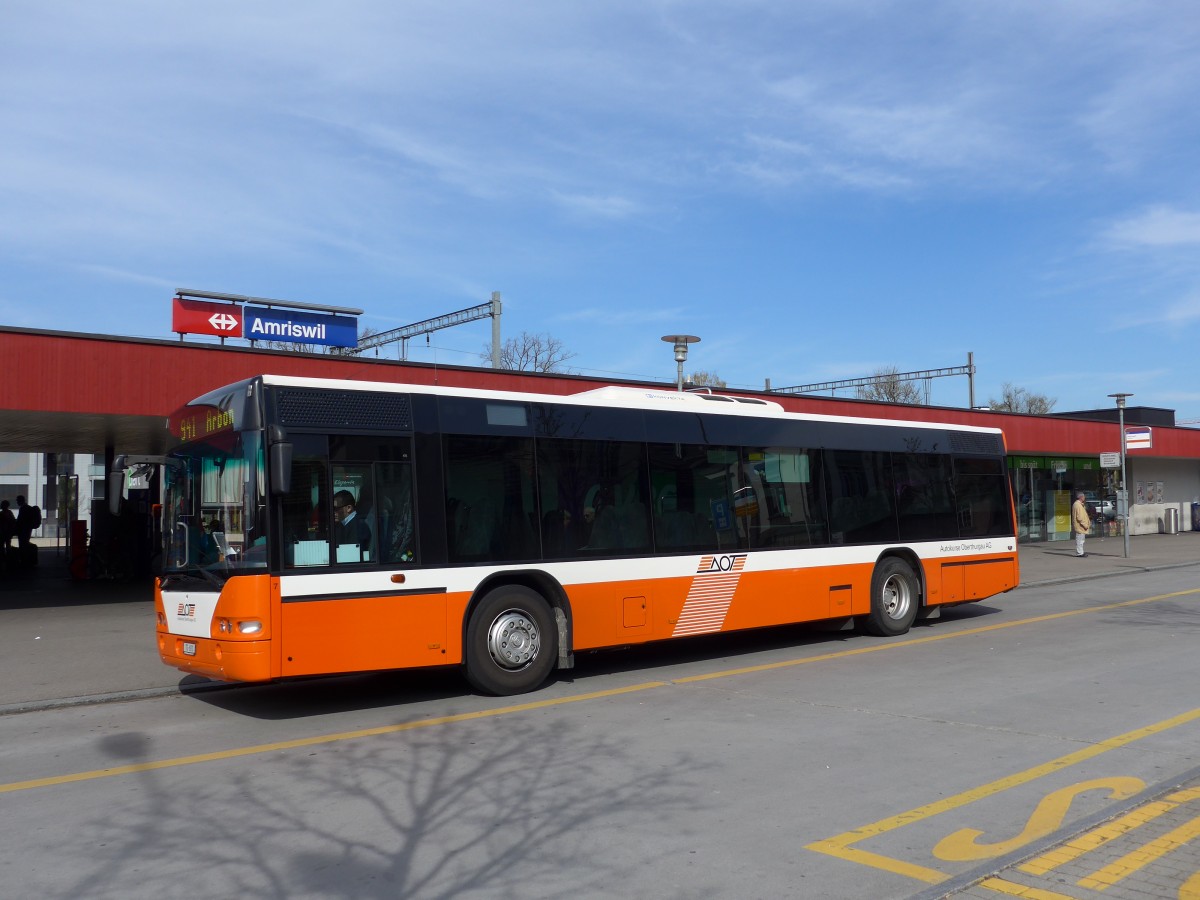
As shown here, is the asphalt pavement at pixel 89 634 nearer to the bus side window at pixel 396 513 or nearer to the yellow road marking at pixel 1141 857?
the bus side window at pixel 396 513

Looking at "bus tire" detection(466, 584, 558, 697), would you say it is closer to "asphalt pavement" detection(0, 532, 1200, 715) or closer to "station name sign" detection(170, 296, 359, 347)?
"asphalt pavement" detection(0, 532, 1200, 715)

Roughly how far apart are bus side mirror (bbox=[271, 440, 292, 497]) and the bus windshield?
0.33 metres

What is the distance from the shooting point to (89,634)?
562 inches

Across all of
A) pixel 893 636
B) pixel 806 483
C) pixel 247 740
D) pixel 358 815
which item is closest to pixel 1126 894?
pixel 358 815

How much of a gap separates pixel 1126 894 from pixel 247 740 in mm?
6217

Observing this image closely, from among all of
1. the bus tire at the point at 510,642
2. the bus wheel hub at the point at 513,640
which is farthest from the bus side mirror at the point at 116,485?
the bus wheel hub at the point at 513,640

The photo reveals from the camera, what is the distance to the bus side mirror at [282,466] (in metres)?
8.32

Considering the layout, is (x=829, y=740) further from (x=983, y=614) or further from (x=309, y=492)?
(x=983, y=614)

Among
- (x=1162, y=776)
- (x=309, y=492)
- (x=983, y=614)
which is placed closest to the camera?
(x=1162, y=776)

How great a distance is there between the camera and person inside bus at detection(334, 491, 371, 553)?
8945 millimetres

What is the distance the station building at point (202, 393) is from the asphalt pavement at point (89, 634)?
2.95 metres

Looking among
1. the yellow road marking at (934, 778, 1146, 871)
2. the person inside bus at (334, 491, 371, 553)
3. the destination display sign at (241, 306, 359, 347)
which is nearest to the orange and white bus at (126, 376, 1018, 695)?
the person inside bus at (334, 491, 371, 553)

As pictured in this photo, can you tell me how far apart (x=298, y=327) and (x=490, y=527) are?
14.9m

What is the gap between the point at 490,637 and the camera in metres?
9.78
